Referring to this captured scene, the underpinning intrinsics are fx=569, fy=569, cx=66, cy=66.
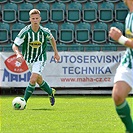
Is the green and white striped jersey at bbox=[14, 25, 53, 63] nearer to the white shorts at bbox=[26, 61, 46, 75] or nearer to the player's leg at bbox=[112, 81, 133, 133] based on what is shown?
the white shorts at bbox=[26, 61, 46, 75]

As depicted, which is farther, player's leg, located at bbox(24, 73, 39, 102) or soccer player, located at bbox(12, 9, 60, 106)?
soccer player, located at bbox(12, 9, 60, 106)

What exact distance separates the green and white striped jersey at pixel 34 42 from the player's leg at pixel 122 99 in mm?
5679

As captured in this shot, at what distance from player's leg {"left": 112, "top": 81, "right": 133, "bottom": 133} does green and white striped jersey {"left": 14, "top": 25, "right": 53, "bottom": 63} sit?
5679mm

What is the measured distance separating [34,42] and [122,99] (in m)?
5.95

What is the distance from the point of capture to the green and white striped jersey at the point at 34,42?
11.8 m

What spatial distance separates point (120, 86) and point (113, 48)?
11.1 metres

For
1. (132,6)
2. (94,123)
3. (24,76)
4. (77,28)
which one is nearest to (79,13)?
(77,28)

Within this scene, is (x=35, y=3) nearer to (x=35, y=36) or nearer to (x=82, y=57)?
(x=82, y=57)

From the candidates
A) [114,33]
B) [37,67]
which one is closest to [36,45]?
[37,67]

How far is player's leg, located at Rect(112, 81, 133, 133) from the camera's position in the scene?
6121 mm

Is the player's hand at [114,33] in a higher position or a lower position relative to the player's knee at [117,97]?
higher

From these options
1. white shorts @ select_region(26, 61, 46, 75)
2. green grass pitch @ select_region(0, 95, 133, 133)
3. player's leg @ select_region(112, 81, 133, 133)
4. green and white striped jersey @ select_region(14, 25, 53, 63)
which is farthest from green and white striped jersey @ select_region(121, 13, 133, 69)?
green and white striped jersey @ select_region(14, 25, 53, 63)

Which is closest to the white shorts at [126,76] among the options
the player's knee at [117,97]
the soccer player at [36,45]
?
the player's knee at [117,97]

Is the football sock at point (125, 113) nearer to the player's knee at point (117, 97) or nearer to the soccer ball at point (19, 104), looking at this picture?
the player's knee at point (117, 97)
